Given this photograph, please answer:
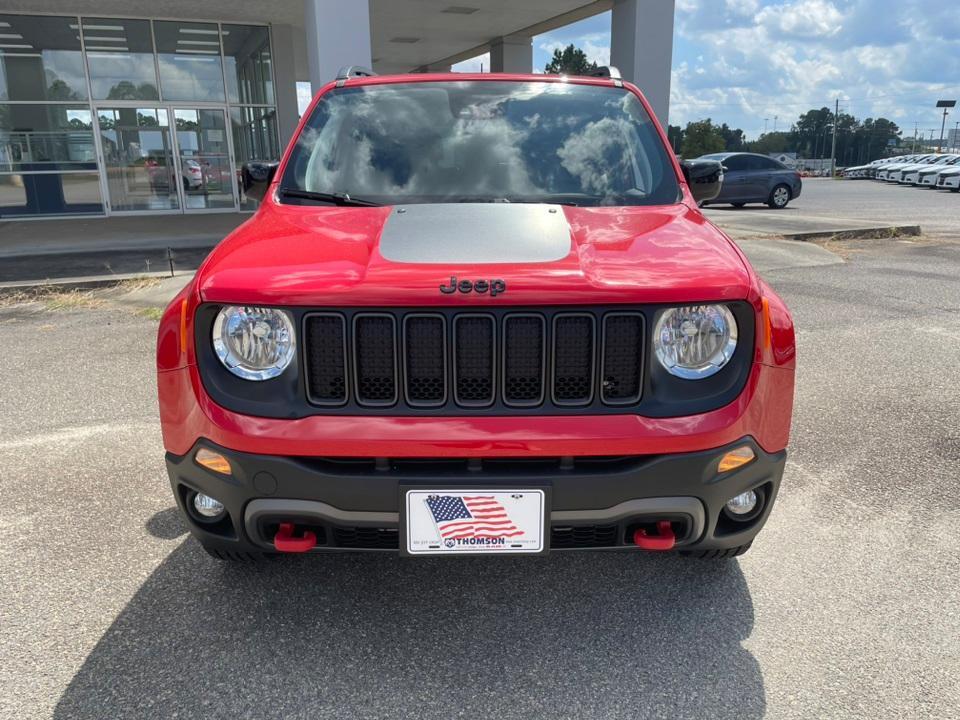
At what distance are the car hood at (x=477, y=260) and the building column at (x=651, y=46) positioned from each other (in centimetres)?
1197

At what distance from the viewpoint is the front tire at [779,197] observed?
20.1 metres

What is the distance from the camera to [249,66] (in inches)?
715

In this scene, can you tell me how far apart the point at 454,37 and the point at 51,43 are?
9.90 metres

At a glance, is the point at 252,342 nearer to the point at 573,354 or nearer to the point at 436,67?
the point at 573,354

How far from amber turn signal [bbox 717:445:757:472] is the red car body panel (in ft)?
0.14

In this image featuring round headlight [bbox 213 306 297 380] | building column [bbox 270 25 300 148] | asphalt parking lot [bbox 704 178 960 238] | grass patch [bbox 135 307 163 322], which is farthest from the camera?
building column [bbox 270 25 300 148]

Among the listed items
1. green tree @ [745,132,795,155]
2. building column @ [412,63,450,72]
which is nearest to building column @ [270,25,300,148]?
building column @ [412,63,450,72]

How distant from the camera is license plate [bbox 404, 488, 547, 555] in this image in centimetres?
207

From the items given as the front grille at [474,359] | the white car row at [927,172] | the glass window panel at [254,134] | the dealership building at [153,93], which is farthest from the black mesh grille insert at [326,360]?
the white car row at [927,172]

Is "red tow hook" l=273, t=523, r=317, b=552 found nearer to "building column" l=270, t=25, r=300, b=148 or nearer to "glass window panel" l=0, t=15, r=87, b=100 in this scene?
"building column" l=270, t=25, r=300, b=148

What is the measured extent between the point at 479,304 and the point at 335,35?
33.4 feet

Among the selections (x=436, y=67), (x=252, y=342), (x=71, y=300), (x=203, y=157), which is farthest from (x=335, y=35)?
(x=436, y=67)

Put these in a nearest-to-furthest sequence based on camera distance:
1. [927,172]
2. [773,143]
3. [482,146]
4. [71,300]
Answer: [482,146] → [71,300] → [927,172] → [773,143]

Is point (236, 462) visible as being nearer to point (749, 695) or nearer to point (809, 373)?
point (749, 695)
